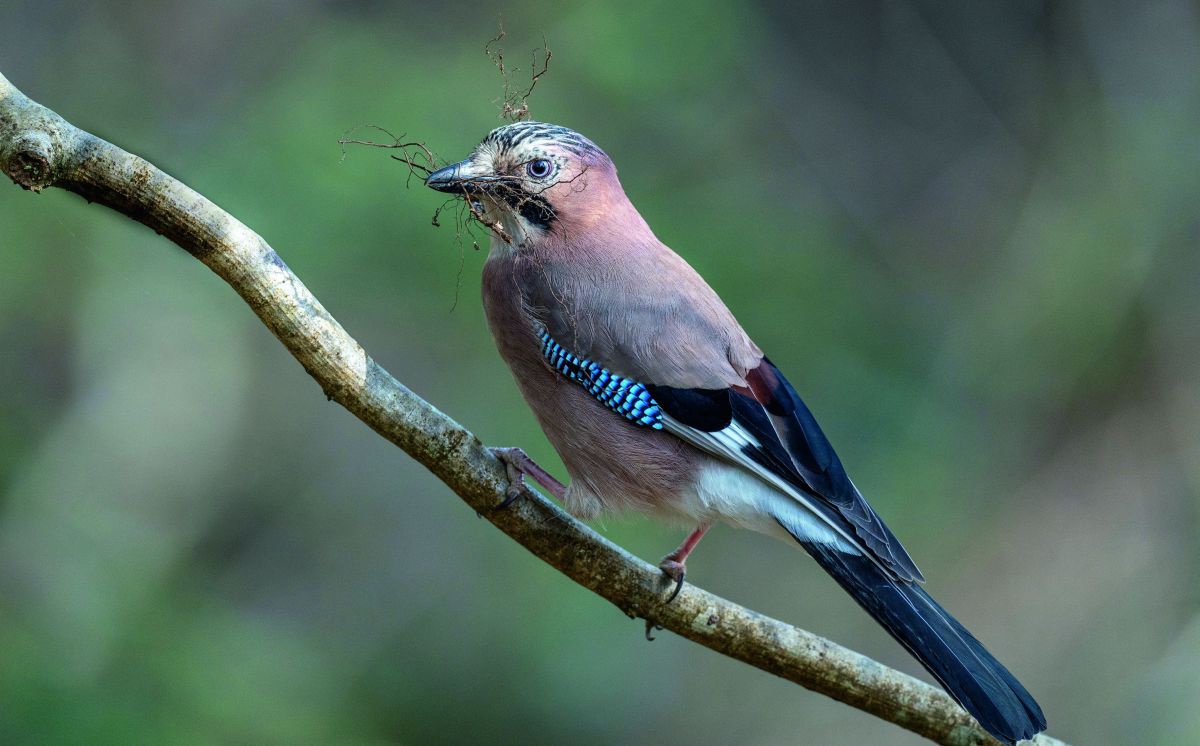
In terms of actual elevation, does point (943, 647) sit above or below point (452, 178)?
below

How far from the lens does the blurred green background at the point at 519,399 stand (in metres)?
4.58

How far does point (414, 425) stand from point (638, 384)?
1.91ft

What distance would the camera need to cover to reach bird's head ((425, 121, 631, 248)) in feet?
9.25

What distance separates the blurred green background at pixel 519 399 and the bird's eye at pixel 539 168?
1.19m

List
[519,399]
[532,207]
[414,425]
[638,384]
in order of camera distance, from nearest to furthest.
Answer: [414,425] → [638,384] → [532,207] → [519,399]

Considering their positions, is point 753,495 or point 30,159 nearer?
point 30,159

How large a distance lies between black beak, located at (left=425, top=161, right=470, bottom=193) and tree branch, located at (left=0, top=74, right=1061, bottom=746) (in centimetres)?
45

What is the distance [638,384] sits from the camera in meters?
2.85

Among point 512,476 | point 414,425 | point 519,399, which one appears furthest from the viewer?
point 519,399

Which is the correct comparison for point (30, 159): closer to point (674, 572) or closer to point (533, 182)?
point (533, 182)

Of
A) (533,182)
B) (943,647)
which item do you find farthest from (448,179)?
(943,647)

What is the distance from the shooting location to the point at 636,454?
292 cm

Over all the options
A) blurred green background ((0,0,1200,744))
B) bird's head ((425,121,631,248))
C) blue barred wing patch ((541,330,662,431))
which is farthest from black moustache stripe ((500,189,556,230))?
blurred green background ((0,0,1200,744))

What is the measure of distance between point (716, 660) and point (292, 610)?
1.97m
